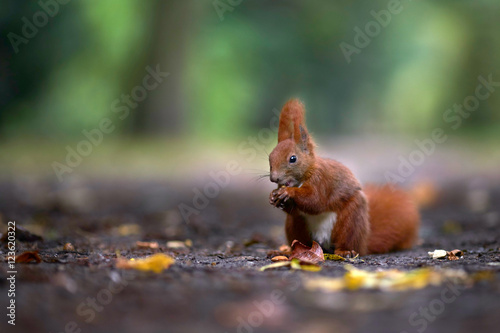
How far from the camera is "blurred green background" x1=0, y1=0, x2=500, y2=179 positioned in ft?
43.0

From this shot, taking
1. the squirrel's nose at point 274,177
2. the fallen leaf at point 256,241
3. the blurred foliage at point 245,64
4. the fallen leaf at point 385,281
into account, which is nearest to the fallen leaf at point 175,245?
the fallen leaf at point 256,241

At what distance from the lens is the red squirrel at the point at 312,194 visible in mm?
3455

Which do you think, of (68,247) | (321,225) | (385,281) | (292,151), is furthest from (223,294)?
(68,247)

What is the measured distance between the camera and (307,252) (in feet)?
11.4

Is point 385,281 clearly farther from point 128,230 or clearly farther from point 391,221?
point 128,230

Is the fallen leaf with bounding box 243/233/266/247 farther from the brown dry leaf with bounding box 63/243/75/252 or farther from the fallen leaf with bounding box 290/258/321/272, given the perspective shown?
the fallen leaf with bounding box 290/258/321/272

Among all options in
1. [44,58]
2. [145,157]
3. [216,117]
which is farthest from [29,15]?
[216,117]

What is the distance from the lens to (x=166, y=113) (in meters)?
13.2

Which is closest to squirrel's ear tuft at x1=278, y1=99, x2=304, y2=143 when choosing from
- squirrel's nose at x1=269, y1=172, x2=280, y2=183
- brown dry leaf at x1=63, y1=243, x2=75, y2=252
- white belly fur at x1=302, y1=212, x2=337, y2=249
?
squirrel's nose at x1=269, y1=172, x2=280, y2=183

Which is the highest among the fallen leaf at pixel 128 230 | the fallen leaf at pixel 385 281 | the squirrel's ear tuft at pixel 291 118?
the fallen leaf at pixel 128 230

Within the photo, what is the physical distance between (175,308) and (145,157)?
29.6 feet

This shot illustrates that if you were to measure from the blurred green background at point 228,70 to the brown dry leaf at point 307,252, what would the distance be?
7.61 meters

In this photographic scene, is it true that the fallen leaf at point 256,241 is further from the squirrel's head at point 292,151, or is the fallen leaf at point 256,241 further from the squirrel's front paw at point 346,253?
the squirrel's head at point 292,151

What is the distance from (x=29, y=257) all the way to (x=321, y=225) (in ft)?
5.42
